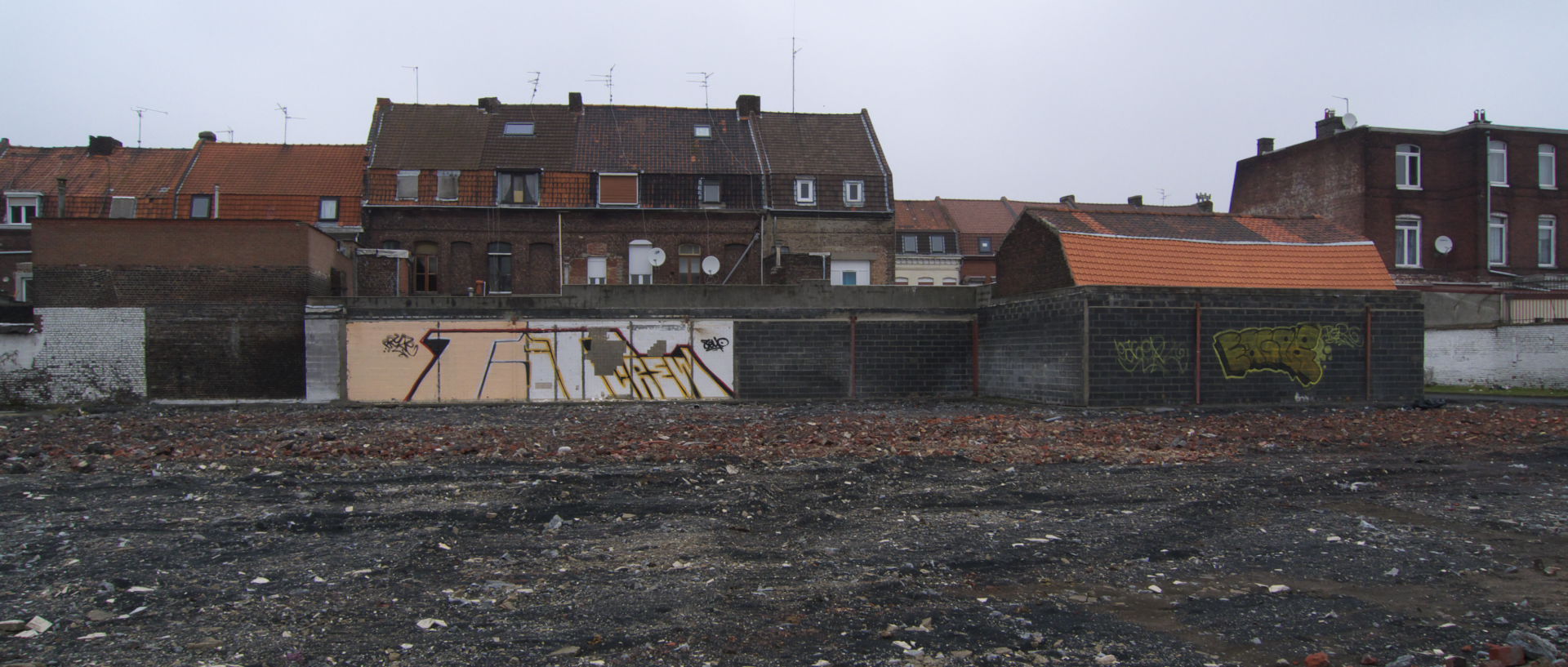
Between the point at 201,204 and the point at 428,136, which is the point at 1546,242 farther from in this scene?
the point at 201,204

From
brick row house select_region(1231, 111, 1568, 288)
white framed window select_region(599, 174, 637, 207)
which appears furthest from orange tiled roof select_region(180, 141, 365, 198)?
brick row house select_region(1231, 111, 1568, 288)

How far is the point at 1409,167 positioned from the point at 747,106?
25083 millimetres

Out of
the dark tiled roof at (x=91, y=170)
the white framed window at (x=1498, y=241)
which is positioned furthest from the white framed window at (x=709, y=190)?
the white framed window at (x=1498, y=241)

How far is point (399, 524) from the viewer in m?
7.49

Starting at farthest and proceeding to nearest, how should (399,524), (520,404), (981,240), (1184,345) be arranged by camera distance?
(981,240) < (520,404) < (1184,345) < (399,524)

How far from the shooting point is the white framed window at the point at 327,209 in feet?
104

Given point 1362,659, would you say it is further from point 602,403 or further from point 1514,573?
point 602,403

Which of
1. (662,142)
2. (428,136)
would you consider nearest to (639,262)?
(662,142)

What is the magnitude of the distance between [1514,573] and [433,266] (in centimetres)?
3031

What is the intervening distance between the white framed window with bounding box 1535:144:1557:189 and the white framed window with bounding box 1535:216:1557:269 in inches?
51.2

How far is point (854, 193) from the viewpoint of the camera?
3231 centimetres

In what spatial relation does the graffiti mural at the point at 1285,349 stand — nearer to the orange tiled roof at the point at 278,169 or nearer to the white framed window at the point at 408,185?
the white framed window at the point at 408,185

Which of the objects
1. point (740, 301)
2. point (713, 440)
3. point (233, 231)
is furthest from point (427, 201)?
point (713, 440)

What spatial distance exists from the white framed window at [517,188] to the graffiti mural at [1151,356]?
20.8 meters
